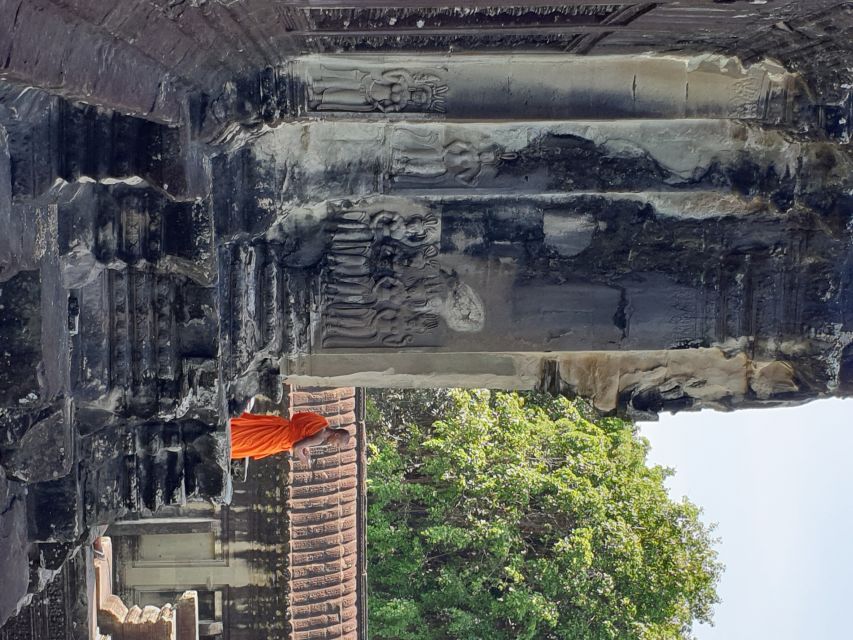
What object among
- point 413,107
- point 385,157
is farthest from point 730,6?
point 385,157

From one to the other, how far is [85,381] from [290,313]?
141cm

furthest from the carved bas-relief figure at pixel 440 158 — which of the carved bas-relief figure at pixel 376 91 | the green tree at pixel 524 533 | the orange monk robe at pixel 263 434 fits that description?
the green tree at pixel 524 533

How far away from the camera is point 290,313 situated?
6.95m

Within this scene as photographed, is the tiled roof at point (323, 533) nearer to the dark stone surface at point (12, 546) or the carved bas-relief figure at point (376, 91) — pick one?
the dark stone surface at point (12, 546)

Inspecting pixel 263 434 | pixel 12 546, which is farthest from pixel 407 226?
pixel 12 546

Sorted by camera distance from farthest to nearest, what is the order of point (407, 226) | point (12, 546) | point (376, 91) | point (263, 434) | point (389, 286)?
point (263, 434), point (389, 286), point (407, 226), point (376, 91), point (12, 546)

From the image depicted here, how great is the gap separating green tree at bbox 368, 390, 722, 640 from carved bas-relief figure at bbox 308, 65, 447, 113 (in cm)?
1294

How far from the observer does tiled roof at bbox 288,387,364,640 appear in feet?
36.6

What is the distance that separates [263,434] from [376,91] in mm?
3318

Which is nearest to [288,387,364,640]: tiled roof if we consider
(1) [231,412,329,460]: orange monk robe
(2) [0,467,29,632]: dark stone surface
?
(1) [231,412,329,460]: orange monk robe

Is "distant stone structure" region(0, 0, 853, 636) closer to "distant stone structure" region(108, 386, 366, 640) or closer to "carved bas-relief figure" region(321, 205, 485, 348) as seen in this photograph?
"carved bas-relief figure" region(321, 205, 485, 348)

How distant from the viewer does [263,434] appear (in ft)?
26.9

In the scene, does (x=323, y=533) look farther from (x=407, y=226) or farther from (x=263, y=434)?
(x=407, y=226)

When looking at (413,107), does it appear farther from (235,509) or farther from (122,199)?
(235,509)
